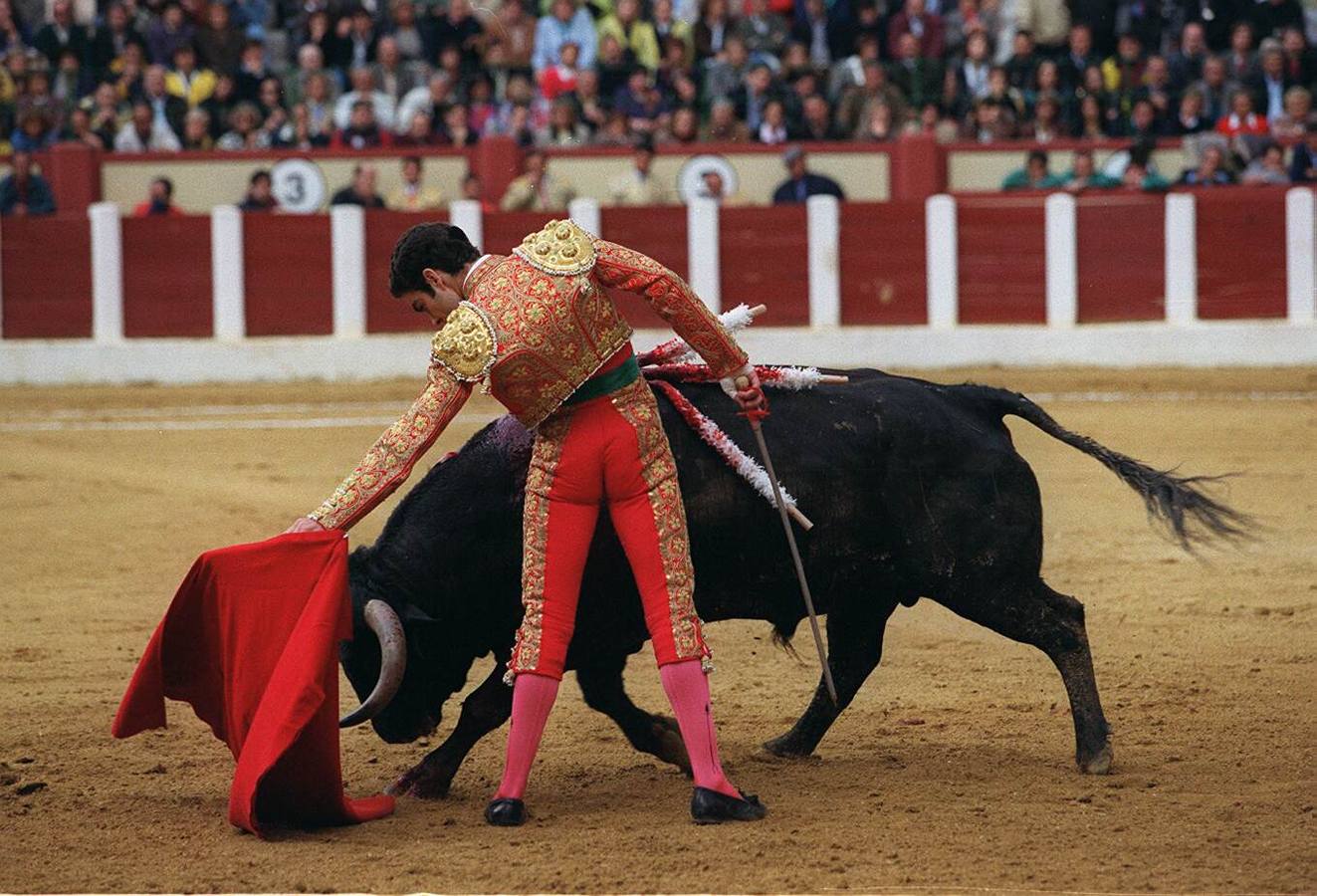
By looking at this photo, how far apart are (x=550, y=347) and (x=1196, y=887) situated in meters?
1.40

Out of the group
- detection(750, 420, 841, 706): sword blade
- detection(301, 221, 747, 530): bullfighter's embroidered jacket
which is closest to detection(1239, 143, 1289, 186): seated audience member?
detection(750, 420, 841, 706): sword blade

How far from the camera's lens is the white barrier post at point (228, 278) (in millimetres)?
11914

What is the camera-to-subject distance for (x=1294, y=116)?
39.9 feet

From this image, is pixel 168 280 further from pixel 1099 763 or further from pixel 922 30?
pixel 1099 763

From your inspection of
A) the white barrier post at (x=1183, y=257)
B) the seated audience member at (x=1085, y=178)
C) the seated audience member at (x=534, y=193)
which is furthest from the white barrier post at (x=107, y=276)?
the white barrier post at (x=1183, y=257)

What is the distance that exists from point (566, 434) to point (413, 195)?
8.95 metres

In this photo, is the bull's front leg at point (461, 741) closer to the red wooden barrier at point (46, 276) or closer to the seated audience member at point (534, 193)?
the seated audience member at point (534, 193)

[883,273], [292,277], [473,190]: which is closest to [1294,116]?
[883,273]

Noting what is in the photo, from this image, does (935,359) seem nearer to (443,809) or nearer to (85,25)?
(85,25)

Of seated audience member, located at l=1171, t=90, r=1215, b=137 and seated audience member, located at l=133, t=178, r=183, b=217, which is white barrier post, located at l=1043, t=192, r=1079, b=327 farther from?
seated audience member, located at l=133, t=178, r=183, b=217

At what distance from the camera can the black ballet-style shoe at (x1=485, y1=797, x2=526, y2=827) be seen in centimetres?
361

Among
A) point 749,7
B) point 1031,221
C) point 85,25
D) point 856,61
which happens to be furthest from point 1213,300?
point 85,25

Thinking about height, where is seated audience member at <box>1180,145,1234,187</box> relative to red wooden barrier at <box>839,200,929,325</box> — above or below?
above

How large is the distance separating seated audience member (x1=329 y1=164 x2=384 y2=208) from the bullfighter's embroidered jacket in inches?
344
